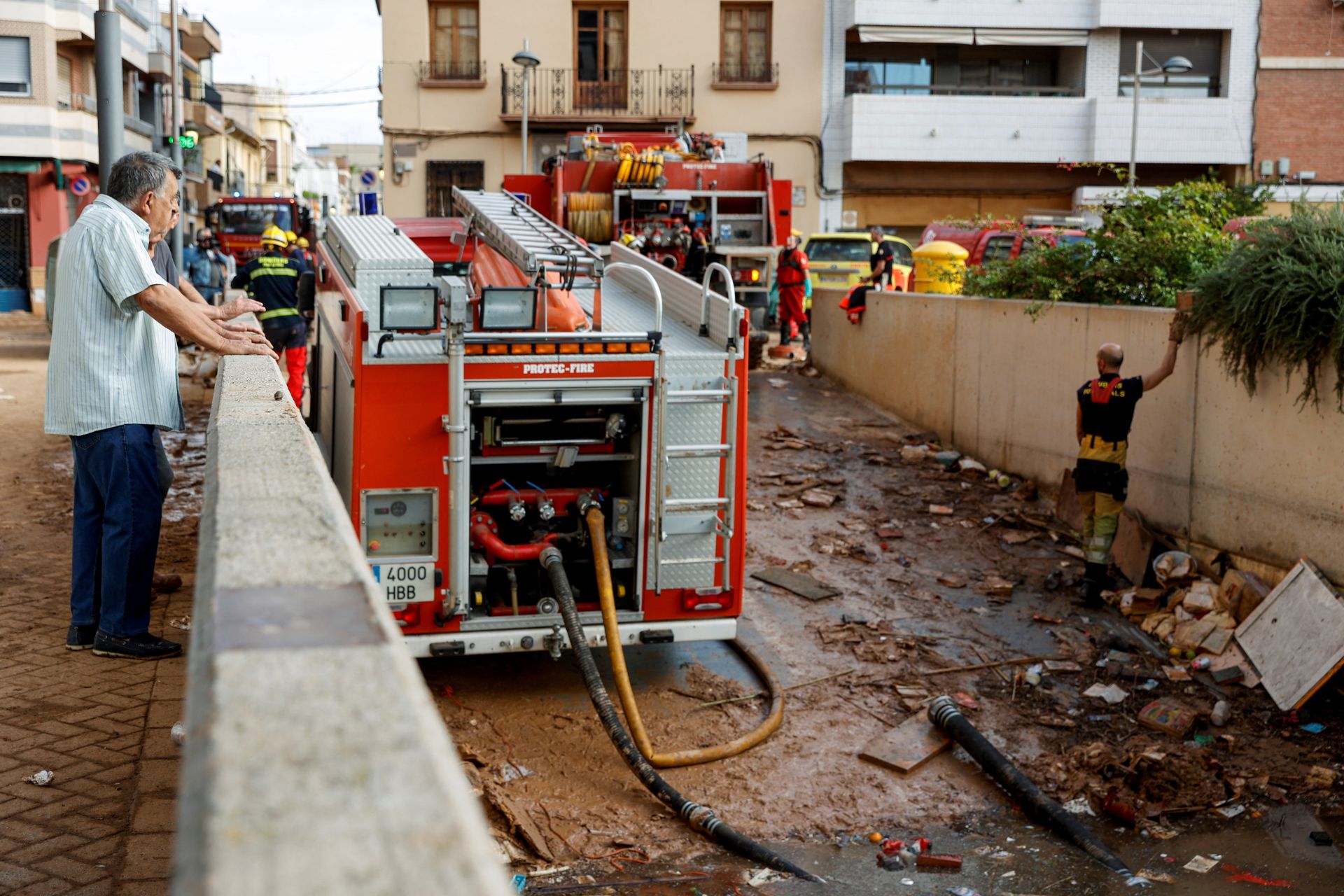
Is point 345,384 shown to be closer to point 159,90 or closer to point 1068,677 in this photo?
point 1068,677

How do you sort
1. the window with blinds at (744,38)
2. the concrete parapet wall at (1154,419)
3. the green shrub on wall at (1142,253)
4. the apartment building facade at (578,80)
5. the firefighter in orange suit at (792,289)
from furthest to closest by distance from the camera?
the window with blinds at (744,38), the apartment building facade at (578,80), the firefighter in orange suit at (792,289), the green shrub on wall at (1142,253), the concrete parapet wall at (1154,419)

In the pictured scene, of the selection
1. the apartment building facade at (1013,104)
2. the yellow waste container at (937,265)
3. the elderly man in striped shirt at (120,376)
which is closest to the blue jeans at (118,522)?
the elderly man in striped shirt at (120,376)

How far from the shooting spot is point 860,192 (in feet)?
108

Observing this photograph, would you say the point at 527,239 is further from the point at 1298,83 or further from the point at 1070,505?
the point at 1298,83

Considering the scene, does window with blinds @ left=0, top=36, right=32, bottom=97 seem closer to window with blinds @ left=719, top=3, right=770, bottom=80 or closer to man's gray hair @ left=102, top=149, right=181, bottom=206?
window with blinds @ left=719, top=3, right=770, bottom=80

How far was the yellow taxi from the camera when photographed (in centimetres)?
2230

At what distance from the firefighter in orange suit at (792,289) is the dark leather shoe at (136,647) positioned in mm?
12905

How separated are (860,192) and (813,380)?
17072 mm

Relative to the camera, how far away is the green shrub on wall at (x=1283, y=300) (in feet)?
24.2

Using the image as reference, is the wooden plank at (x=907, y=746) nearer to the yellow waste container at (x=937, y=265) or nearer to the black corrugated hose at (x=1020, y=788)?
the black corrugated hose at (x=1020, y=788)

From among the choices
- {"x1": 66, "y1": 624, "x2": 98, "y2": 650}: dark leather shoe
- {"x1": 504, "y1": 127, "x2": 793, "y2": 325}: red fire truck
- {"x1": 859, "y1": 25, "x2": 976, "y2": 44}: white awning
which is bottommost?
{"x1": 66, "y1": 624, "x2": 98, "y2": 650}: dark leather shoe

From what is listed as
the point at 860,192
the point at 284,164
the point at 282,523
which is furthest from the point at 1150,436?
the point at 284,164

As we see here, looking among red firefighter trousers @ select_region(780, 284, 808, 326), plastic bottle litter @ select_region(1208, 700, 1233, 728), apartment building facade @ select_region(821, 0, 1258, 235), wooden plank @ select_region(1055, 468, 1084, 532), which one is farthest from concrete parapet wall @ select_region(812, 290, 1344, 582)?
apartment building facade @ select_region(821, 0, 1258, 235)

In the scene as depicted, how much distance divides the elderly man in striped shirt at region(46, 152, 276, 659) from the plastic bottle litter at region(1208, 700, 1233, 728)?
503 cm
